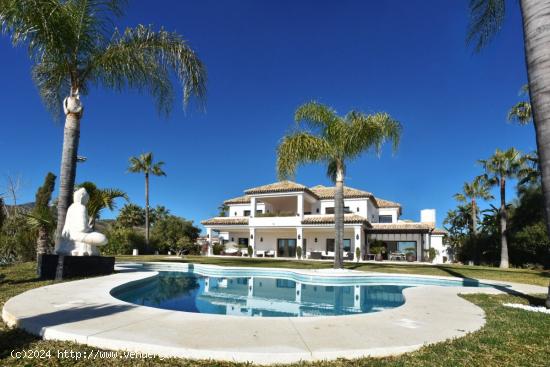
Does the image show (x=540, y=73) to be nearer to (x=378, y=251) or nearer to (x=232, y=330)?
(x=232, y=330)

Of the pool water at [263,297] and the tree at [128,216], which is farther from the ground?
the tree at [128,216]

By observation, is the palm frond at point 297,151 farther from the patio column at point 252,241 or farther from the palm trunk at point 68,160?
the patio column at point 252,241

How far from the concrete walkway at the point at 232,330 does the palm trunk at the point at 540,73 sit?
270 centimetres

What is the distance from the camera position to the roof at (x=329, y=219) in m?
28.7

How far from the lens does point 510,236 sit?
90.6 feet

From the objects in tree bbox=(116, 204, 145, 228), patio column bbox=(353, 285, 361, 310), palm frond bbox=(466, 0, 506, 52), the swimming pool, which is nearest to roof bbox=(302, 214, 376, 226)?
the swimming pool

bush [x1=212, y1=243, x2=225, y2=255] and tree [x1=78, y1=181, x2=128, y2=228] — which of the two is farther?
bush [x1=212, y1=243, x2=225, y2=255]

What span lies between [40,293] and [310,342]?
6.38m

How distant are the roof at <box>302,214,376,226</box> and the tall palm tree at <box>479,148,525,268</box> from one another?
33.4 feet

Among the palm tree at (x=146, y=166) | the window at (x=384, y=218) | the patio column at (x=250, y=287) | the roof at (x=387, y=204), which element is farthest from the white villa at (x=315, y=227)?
the patio column at (x=250, y=287)

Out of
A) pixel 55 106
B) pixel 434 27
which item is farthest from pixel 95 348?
pixel 434 27

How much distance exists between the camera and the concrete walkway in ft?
13.3

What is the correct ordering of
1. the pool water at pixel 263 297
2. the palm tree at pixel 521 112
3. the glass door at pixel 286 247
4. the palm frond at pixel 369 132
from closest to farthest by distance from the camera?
the pool water at pixel 263 297, the palm tree at pixel 521 112, the palm frond at pixel 369 132, the glass door at pixel 286 247

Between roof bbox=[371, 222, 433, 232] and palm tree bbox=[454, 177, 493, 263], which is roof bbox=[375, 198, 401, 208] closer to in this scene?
roof bbox=[371, 222, 433, 232]
